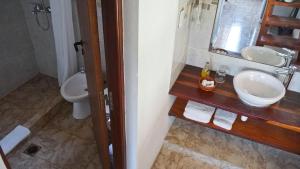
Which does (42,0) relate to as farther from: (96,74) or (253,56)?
(253,56)

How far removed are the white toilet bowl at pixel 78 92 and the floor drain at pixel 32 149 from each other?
47 cm

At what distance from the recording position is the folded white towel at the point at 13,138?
86.9 inches

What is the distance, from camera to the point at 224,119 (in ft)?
6.94

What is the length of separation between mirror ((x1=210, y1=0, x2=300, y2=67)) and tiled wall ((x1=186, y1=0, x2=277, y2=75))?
1.7 inches

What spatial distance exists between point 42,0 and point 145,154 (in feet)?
5.90

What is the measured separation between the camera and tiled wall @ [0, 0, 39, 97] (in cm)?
252

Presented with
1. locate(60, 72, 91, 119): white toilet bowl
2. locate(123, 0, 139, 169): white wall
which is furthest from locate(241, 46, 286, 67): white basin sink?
locate(60, 72, 91, 119): white toilet bowl

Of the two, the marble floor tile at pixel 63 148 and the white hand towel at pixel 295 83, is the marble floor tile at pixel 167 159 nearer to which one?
the marble floor tile at pixel 63 148

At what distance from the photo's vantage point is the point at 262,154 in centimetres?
231

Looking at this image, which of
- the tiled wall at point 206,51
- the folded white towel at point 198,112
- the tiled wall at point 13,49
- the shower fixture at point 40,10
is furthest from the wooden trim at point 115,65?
the tiled wall at point 13,49

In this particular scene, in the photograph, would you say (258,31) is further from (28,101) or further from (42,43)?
(28,101)

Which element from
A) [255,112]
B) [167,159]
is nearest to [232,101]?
[255,112]

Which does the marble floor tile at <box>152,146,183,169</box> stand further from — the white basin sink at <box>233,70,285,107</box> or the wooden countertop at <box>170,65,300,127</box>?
the white basin sink at <box>233,70,285,107</box>

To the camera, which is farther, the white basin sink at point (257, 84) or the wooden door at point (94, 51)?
the white basin sink at point (257, 84)
